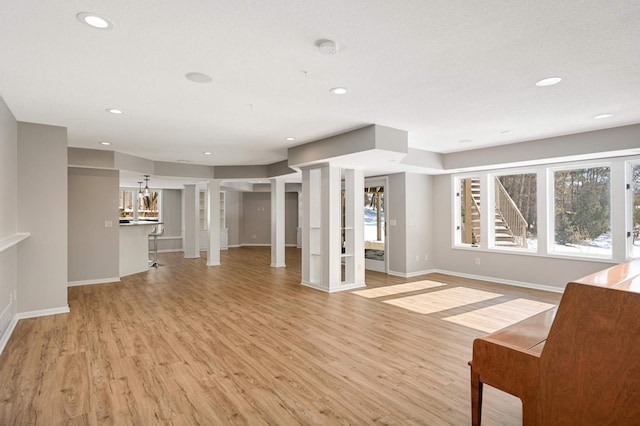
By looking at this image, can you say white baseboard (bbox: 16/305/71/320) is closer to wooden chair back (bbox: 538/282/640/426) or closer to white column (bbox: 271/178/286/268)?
white column (bbox: 271/178/286/268)

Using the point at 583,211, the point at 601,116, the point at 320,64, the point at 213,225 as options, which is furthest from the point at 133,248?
the point at 583,211

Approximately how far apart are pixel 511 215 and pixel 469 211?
858 mm

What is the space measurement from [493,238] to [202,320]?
5550mm

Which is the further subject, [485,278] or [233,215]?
[233,215]

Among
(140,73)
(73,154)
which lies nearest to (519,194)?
(140,73)

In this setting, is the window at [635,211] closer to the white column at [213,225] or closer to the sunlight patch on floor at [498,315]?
the sunlight patch on floor at [498,315]

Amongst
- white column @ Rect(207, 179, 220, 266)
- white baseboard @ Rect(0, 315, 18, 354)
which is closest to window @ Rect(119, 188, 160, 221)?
white column @ Rect(207, 179, 220, 266)

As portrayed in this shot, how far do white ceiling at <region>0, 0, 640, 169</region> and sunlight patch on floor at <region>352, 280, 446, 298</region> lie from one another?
266 cm

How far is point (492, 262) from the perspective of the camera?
6586 mm

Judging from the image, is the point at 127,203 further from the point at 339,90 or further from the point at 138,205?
the point at 339,90

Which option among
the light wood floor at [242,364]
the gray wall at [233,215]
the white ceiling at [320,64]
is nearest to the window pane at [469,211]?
the light wood floor at [242,364]

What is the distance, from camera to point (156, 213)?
11750mm

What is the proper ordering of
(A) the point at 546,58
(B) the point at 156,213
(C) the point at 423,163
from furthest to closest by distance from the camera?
(B) the point at 156,213
(C) the point at 423,163
(A) the point at 546,58

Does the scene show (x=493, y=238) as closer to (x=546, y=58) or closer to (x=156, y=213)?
(x=546, y=58)
